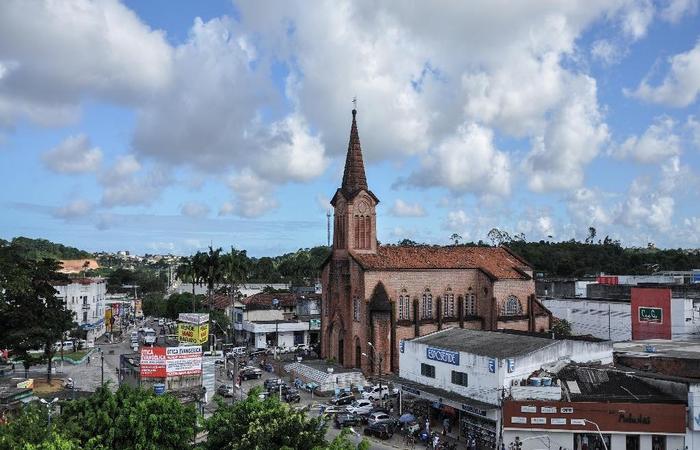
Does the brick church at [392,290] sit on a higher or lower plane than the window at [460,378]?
higher

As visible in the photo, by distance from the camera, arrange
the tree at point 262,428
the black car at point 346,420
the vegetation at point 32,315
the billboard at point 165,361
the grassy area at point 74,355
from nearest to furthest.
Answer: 1. the tree at point 262,428
2. the billboard at point 165,361
3. the black car at point 346,420
4. the vegetation at point 32,315
5. the grassy area at point 74,355

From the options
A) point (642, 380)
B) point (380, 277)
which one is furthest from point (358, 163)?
point (642, 380)

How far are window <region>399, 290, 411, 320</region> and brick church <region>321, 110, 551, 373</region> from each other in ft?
0.31

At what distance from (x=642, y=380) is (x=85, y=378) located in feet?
165

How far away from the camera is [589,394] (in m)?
36.6

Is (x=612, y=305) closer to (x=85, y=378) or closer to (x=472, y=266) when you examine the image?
(x=472, y=266)

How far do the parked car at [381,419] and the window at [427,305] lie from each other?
1950 centimetres

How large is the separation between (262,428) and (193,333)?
41256 millimetres

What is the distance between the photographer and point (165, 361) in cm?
4403

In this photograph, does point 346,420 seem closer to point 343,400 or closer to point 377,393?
point 343,400

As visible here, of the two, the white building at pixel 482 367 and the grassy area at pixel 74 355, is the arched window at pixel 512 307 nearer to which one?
the white building at pixel 482 367

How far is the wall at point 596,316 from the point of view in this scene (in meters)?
69.4

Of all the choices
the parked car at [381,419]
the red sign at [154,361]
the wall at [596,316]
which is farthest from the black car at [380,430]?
the wall at [596,316]

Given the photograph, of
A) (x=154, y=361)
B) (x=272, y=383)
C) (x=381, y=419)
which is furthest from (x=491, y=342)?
(x=154, y=361)
